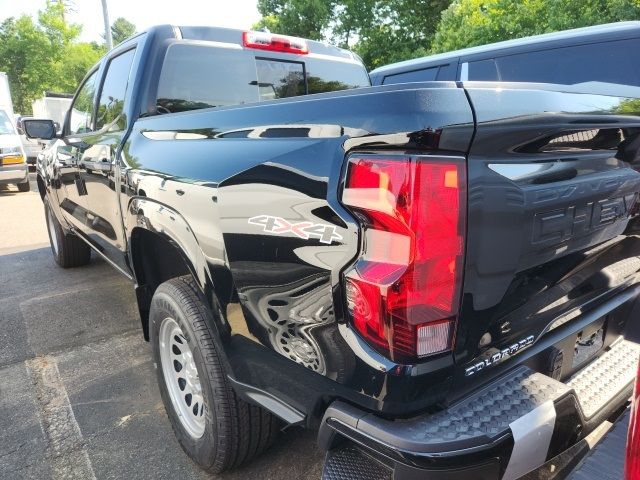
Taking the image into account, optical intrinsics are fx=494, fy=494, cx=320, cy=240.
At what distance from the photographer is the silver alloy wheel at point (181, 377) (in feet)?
7.47

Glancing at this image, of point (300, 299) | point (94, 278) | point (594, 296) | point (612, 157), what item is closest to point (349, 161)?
point (300, 299)

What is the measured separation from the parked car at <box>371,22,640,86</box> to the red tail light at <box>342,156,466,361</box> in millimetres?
3491

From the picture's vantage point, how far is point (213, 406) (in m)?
1.98

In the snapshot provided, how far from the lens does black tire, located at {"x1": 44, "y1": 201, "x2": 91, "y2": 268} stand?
17.4ft

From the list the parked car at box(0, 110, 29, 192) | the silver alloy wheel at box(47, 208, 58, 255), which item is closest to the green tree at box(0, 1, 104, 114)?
the parked car at box(0, 110, 29, 192)

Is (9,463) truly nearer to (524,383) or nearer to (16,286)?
(524,383)

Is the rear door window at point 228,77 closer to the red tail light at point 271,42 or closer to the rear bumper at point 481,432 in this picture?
the red tail light at point 271,42

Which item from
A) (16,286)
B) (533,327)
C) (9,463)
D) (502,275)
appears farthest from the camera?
(16,286)

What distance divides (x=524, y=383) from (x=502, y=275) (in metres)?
0.38

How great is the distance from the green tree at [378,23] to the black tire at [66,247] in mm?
15289

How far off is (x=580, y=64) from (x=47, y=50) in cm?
3580

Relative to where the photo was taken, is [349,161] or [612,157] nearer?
[349,161]

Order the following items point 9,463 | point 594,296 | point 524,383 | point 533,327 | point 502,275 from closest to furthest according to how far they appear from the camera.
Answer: point 502,275 → point 524,383 → point 533,327 → point 594,296 → point 9,463

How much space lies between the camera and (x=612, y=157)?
1729mm
